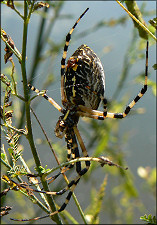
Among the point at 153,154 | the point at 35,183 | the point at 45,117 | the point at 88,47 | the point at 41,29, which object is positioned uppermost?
the point at 45,117

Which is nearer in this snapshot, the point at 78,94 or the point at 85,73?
the point at 85,73

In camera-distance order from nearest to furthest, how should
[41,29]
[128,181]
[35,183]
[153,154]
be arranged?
[35,183] → [41,29] → [128,181] → [153,154]

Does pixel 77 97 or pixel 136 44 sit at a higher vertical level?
pixel 136 44

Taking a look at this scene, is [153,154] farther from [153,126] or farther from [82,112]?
[82,112]

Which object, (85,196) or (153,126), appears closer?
(85,196)

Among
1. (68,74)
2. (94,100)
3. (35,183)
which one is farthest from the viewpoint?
(94,100)

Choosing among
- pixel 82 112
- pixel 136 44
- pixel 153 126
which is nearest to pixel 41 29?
pixel 136 44

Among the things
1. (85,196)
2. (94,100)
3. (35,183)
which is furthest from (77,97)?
(85,196)
